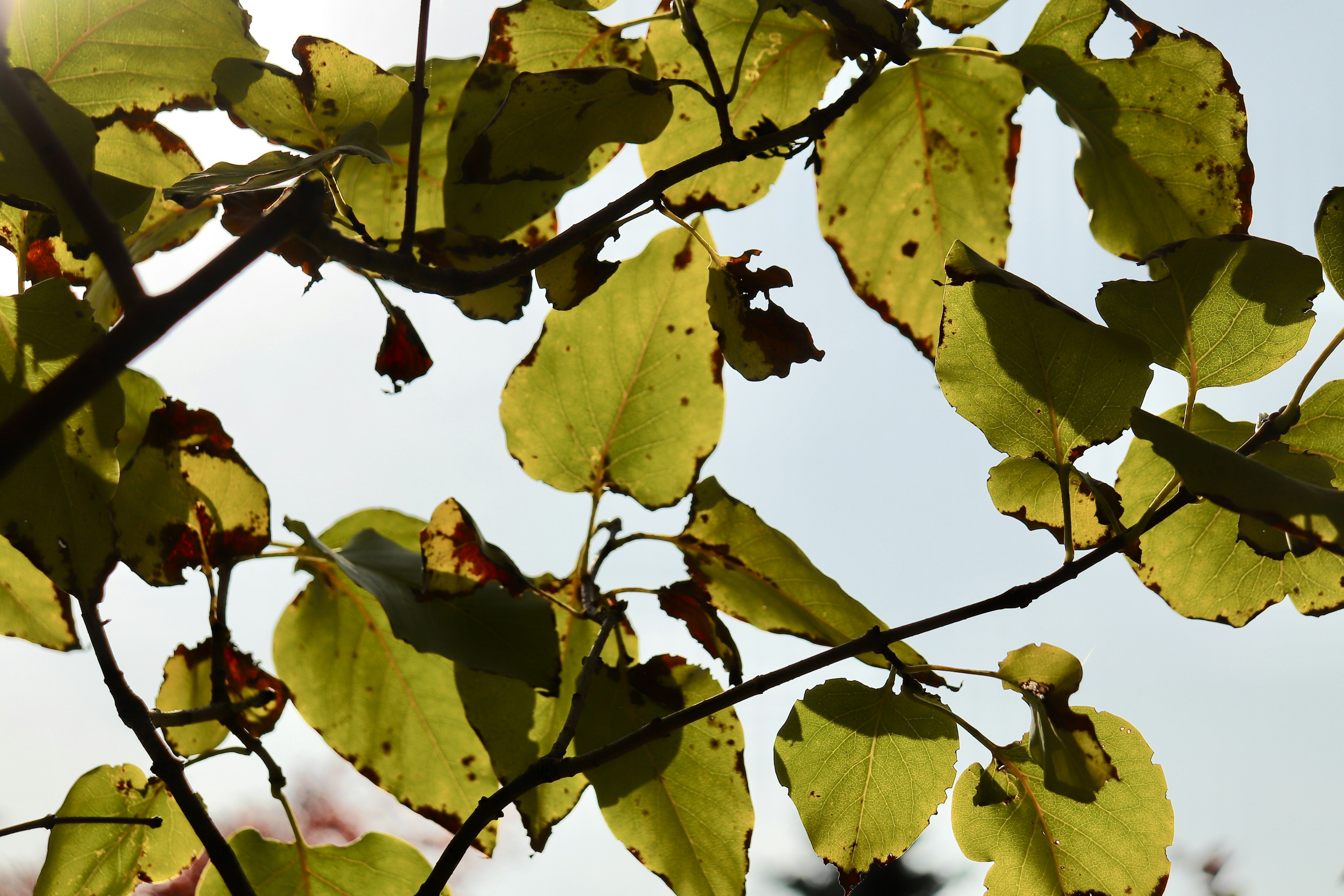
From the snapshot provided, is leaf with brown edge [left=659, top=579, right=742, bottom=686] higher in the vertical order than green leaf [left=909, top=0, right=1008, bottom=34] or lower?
lower

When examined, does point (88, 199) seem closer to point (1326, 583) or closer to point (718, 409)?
point (718, 409)

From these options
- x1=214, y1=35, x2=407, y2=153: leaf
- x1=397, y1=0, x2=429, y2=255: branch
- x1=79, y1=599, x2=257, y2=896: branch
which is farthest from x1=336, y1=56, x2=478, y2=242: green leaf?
x1=79, y1=599, x2=257, y2=896: branch

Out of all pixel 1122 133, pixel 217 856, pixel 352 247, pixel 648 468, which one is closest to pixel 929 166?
pixel 1122 133

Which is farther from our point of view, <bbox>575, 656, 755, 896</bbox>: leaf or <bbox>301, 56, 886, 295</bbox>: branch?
<bbox>575, 656, 755, 896</bbox>: leaf

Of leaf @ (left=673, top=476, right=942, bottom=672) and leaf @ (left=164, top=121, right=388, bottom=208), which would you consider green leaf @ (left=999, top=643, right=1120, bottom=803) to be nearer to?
leaf @ (left=673, top=476, right=942, bottom=672)

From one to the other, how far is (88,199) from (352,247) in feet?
0.21

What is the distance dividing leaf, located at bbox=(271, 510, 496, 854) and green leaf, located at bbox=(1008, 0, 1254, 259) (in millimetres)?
440

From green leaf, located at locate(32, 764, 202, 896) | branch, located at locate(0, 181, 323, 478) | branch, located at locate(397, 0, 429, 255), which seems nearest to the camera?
branch, located at locate(0, 181, 323, 478)

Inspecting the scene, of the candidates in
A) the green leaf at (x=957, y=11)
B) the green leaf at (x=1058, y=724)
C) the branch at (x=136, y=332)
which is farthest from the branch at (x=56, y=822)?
the green leaf at (x=957, y=11)

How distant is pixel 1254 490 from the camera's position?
0.79 ft

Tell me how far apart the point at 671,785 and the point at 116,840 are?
0.33 m

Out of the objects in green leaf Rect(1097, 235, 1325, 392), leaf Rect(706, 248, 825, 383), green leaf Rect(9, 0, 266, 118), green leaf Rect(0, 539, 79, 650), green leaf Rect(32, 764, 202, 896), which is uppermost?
green leaf Rect(9, 0, 266, 118)

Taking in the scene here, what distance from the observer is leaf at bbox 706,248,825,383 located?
1.27ft

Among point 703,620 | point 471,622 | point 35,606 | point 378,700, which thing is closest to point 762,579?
point 703,620
